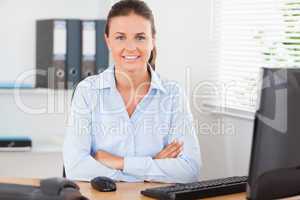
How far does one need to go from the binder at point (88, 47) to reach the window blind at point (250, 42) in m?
0.73

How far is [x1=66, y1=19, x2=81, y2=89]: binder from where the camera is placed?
3.26m

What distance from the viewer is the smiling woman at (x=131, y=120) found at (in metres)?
2.25

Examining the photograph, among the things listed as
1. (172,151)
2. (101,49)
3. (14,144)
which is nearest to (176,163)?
(172,151)

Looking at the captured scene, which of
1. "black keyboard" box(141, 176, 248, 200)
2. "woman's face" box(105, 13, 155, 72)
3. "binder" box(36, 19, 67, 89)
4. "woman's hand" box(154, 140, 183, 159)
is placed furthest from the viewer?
"binder" box(36, 19, 67, 89)

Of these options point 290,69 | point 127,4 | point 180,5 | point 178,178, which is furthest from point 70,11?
point 290,69

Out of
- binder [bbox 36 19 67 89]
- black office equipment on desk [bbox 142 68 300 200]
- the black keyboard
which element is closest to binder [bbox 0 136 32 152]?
binder [bbox 36 19 67 89]

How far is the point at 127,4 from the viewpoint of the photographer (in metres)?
2.51

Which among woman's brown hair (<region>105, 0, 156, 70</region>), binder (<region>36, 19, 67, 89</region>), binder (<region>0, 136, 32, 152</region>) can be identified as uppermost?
woman's brown hair (<region>105, 0, 156, 70</region>)

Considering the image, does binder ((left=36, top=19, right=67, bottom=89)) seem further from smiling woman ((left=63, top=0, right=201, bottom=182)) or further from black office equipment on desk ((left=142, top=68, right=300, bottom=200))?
black office equipment on desk ((left=142, top=68, right=300, bottom=200))

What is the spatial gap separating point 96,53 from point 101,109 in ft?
3.16

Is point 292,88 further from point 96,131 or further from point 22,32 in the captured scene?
point 22,32

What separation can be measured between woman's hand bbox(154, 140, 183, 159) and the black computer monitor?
892mm

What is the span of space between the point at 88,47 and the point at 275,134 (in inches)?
80.8

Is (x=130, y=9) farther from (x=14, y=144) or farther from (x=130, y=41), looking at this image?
(x=14, y=144)
